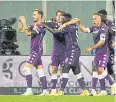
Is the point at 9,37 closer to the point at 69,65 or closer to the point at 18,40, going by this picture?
the point at 18,40

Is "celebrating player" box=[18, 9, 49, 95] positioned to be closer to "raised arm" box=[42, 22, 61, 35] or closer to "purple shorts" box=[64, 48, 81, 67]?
"raised arm" box=[42, 22, 61, 35]

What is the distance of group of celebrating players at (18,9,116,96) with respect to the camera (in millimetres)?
14758

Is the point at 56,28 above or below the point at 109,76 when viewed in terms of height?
above

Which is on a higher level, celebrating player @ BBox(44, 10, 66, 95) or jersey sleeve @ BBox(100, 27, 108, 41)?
jersey sleeve @ BBox(100, 27, 108, 41)

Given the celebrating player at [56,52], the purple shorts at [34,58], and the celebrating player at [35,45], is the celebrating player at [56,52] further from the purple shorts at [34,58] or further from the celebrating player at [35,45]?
the purple shorts at [34,58]

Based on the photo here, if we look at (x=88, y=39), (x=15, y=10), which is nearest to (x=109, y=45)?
(x=88, y=39)

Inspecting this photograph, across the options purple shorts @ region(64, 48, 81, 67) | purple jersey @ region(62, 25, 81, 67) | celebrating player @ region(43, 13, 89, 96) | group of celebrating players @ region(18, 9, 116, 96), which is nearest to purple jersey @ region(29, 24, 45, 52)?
Answer: group of celebrating players @ region(18, 9, 116, 96)

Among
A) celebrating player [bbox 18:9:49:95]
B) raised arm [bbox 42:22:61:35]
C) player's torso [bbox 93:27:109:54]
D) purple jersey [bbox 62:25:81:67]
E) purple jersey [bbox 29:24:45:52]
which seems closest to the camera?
purple jersey [bbox 62:25:81:67]

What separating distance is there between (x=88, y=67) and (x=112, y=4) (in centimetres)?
211

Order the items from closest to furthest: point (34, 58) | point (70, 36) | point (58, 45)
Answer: point (70, 36)
point (34, 58)
point (58, 45)

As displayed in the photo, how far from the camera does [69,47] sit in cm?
1485

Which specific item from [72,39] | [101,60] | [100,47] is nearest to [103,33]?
[100,47]

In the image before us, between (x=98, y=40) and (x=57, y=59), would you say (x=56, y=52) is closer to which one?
(x=57, y=59)

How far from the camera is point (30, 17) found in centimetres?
1914
